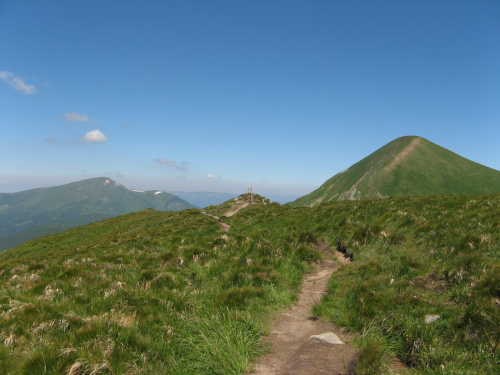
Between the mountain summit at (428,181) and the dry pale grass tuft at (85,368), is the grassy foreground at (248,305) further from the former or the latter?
the mountain summit at (428,181)

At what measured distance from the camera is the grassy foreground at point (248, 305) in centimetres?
512

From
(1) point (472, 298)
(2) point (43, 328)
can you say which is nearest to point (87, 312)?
(2) point (43, 328)

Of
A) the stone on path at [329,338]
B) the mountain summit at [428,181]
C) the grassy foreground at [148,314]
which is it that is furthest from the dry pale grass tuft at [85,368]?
the mountain summit at [428,181]

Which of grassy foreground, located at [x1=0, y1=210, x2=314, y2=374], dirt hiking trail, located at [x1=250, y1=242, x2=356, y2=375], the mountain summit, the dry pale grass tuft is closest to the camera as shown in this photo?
the dry pale grass tuft

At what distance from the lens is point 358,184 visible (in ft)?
648

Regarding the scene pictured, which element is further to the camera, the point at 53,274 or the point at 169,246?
the point at 169,246

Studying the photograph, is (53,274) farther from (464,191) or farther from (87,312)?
(464,191)

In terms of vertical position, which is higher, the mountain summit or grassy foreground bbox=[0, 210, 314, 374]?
the mountain summit

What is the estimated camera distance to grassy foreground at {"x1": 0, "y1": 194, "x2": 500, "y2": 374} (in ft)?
16.8

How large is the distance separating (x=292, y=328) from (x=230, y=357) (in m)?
2.60

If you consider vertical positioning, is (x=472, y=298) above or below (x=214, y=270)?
above

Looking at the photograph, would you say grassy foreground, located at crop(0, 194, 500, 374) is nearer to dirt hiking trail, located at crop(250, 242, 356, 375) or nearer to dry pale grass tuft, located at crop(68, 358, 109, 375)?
dry pale grass tuft, located at crop(68, 358, 109, 375)

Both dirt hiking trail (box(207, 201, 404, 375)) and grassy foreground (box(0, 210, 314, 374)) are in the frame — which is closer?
grassy foreground (box(0, 210, 314, 374))

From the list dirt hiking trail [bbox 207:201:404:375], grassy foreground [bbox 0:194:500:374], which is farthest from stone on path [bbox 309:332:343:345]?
grassy foreground [bbox 0:194:500:374]
